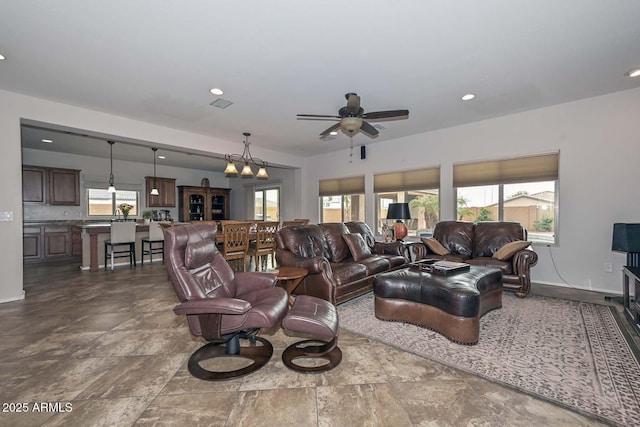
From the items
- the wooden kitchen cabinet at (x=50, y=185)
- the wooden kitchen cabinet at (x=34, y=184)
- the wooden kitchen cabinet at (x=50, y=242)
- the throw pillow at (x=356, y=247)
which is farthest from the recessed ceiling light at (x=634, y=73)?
the wooden kitchen cabinet at (x=34, y=184)

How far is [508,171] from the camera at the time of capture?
470 cm

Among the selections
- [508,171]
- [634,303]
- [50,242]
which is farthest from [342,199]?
[50,242]

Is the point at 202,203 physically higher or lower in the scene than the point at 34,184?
lower

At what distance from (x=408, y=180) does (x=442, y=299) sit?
3680mm

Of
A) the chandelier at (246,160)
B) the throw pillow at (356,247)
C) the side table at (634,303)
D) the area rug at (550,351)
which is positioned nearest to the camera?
the area rug at (550,351)

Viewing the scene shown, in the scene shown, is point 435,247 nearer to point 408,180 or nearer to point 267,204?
point 408,180

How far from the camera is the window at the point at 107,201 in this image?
7.48m

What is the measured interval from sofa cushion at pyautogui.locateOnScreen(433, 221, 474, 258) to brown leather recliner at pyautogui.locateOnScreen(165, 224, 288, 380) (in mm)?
3204

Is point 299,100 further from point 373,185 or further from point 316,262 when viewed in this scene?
point 373,185

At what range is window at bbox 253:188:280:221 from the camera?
902 cm

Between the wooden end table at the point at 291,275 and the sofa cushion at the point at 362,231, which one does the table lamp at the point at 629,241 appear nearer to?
the sofa cushion at the point at 362,231

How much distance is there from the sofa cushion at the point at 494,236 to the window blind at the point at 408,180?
1353mm

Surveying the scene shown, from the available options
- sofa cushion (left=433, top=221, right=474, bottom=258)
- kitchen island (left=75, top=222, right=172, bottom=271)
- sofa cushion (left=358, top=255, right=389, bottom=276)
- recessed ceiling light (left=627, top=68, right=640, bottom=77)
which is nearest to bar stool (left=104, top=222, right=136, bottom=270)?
kitchen island (left=75, top=222, right=172, bottom=271)

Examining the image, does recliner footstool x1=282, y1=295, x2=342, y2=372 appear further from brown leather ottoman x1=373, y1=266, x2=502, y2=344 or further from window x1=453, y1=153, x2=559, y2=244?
window x1=453, y1=153, x2=559, y2=244
